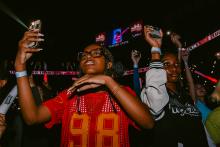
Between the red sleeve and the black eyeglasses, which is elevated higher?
the black eyeglasses

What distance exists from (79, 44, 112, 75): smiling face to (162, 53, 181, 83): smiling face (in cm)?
139

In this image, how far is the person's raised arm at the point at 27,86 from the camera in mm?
2025

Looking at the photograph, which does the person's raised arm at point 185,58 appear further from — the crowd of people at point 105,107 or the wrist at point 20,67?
the wrist at point 20,67

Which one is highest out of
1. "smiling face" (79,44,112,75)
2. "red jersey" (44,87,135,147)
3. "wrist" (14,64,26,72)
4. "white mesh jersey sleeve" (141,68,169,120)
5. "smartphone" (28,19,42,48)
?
"smartphone" (28,19,42,48)

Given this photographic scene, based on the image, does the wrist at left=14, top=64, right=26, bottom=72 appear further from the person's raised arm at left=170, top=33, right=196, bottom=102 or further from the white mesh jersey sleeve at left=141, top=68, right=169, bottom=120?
the person's raised arm at left=170, top=33, right=196, bottom=102

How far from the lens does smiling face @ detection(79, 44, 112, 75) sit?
2.38 metres

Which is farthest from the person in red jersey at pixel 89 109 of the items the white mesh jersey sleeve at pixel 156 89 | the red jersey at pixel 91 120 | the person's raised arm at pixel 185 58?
the person's raised arm at pixel 185 58

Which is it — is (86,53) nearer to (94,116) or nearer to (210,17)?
(94,116)

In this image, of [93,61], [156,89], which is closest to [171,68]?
[156,89]

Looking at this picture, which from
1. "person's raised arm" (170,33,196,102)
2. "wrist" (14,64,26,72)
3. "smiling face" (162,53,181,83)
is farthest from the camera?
"person's raised arm" (170,33,196,102)

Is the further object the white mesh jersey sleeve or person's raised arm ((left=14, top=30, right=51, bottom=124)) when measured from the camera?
the white mesh jersey sleeve

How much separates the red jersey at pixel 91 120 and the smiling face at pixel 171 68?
153cm

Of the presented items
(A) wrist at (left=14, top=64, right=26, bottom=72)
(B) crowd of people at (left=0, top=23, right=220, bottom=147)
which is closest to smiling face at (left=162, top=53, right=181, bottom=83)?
(B) crowd of people at (left=0, top=23, right=220, bottom=147)

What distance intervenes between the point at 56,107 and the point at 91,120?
0.40 m
